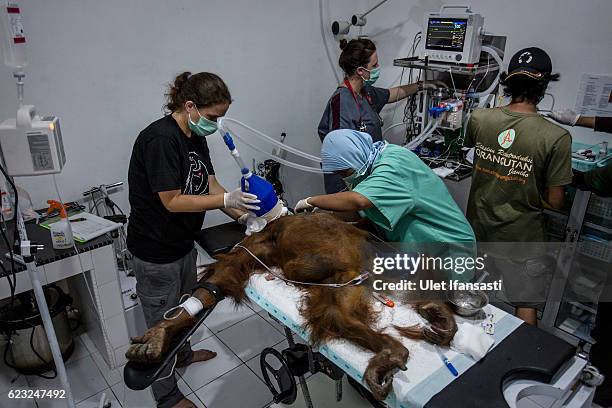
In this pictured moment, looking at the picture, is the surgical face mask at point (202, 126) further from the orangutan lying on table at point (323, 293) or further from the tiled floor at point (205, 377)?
the tiled floor at point (205, 377)

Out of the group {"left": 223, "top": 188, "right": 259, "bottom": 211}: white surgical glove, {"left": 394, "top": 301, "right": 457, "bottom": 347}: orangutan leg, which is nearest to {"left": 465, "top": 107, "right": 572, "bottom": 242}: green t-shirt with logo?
{"left": 394, "top": 301, "right": 457, "bottom": 347}: orangutan leg

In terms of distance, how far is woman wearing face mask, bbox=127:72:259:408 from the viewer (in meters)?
1.80

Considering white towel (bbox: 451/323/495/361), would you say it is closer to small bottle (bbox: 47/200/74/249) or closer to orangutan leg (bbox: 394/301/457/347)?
orangutan leg (bbox: 394/301/457/347)

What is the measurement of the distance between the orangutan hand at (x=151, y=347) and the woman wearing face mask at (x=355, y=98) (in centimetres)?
154

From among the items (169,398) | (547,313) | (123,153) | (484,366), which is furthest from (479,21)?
Answer: (169,398)

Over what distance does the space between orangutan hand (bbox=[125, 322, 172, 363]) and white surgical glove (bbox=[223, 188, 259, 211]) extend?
60 cm

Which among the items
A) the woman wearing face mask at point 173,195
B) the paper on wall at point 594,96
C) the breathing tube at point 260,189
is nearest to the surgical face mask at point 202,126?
the woman wearing face mask at point 173,195

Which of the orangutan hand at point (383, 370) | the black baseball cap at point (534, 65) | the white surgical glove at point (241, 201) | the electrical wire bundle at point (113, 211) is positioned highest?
the black baseball cap at point (534, 65)

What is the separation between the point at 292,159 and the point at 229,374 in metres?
2.02

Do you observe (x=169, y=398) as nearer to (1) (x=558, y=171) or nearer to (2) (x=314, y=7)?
(1) (x=558, y=171)

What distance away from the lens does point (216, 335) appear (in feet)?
9.02

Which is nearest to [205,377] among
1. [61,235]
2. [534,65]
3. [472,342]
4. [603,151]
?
[61,235]

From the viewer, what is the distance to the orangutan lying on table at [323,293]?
1258 mm

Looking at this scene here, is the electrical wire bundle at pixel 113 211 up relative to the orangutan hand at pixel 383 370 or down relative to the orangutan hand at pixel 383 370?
down
